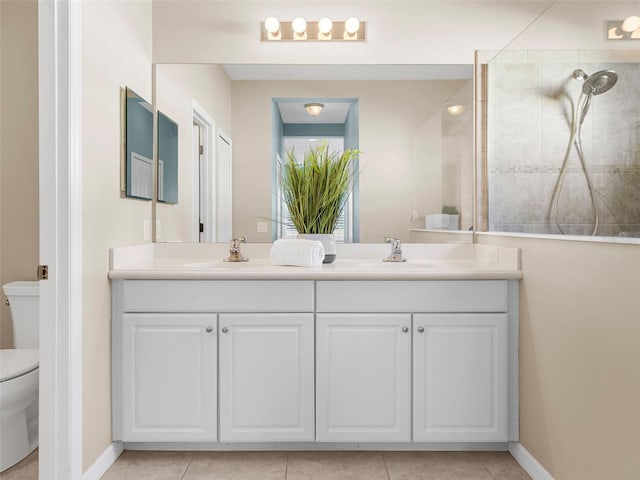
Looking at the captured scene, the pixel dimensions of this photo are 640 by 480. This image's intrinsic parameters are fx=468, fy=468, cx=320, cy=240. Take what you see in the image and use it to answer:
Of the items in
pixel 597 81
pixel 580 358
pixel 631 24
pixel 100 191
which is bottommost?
pixel 580 358

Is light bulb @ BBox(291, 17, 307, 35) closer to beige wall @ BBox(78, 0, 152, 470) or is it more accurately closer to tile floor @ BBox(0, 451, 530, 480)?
beige wall @ BBox(78, 0, 152, 470)

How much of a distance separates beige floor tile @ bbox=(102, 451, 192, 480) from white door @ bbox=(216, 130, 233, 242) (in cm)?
108

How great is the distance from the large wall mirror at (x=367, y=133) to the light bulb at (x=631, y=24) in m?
0.77

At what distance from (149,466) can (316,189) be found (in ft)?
4.84

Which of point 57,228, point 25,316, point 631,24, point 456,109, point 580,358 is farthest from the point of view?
point 456,109

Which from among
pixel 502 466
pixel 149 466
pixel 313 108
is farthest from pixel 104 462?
pixel 313 108

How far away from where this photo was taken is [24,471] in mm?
1981

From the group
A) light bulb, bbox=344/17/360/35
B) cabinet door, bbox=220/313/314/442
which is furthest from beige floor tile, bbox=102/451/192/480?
light bulb, bbox=344/17/360/35

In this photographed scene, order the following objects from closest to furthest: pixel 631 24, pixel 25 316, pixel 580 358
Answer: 1. pixel 580 358
2. pixel 631 24
3. pixel 25 316

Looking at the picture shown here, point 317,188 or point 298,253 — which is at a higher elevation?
point 317,188

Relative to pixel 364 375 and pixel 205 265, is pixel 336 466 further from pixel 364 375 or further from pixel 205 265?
pixel 205 265

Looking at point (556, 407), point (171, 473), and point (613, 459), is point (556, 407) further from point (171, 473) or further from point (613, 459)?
point (171, 473)

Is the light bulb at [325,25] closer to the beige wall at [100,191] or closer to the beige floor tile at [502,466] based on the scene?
the beige wall at [100,191]

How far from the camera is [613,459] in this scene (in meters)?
1.38
